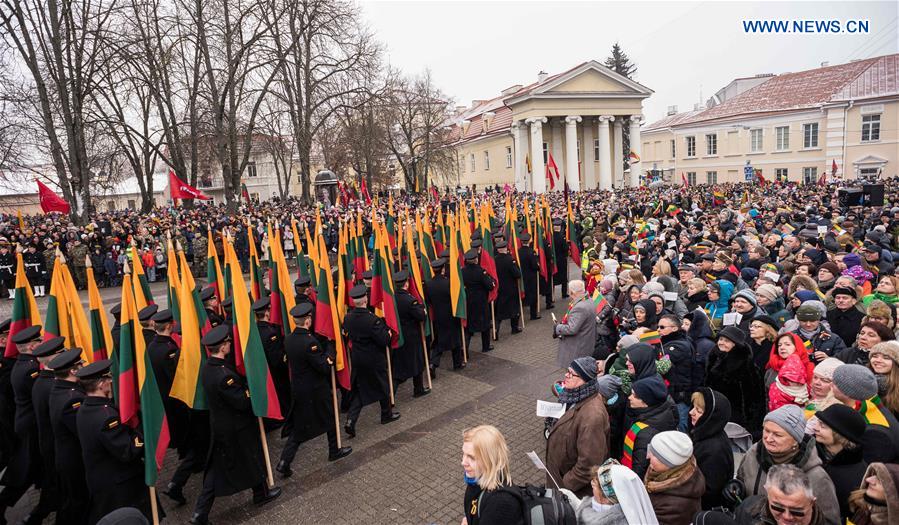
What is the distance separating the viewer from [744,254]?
9.48m

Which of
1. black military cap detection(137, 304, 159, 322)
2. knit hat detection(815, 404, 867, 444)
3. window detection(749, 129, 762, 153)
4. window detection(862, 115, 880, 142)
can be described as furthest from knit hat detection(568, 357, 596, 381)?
window detection(749, 129, 762, 153)

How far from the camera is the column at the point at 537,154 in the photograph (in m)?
44.6

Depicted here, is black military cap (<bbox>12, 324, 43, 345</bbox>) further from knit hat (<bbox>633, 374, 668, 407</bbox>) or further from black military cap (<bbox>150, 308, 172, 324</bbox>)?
knit hat (<bbox>633, 374, 668, 407</bbox>)

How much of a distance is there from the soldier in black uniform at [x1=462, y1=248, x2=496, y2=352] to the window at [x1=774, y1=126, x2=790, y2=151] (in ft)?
138

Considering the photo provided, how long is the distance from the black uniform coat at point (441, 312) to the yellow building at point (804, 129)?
107 feet

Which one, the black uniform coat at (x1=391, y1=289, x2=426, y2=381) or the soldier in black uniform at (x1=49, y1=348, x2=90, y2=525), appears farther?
the black uniform coat at (x1=391, y1=289, x2=426, y2=381)

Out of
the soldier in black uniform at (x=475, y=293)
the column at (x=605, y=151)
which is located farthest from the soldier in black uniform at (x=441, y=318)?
the column at (x=605, y=151)

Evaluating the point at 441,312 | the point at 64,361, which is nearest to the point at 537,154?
the point at 441,312

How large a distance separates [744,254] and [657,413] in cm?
690

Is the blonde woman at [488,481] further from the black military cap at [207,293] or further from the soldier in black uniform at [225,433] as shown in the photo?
the black military cap at [207,293]

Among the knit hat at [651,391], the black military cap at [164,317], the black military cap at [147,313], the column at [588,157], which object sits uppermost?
the column at [588,157]

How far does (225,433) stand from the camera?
5.00 metres

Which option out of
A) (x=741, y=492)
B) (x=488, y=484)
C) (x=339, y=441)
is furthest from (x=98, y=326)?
(x=741, y=492)

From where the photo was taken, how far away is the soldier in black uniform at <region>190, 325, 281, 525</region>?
16.2 feet
